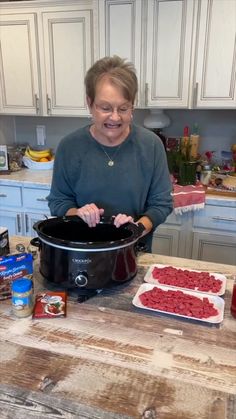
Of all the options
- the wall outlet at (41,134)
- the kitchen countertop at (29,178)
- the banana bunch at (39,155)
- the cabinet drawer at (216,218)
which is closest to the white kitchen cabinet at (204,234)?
the cabinet drawer at (216,218)

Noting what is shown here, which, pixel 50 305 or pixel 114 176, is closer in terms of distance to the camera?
pixel 50 305

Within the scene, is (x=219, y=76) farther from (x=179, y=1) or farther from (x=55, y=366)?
(x=55, y=366)

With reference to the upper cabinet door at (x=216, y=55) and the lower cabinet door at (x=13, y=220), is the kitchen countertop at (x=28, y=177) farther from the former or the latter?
the upper cabinet door at (x=216, y=55)

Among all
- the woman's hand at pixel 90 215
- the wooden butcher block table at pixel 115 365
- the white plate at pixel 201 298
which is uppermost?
the woman's hand at pixel 90 215

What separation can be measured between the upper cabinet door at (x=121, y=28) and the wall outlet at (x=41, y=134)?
3.09 ft

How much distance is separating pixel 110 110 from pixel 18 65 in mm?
1695

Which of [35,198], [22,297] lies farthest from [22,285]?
[35,198]

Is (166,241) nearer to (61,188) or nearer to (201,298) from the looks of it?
(61,188)

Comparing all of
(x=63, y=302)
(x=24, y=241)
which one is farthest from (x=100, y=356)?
(x=24, y=241)

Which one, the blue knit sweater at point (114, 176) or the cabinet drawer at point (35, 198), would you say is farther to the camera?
the cabinet drawer at point (35, 198)

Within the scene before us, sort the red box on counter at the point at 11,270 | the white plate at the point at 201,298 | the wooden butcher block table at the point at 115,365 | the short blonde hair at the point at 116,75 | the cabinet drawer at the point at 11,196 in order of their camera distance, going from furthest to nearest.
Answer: the cabinet drawer at the point at 11,196
the short blonde hair at the point at 116,75
the red box on counter at the point at 11,270
the white plate at the point at 201,298
the wooden butcher block table at the point at 115,365

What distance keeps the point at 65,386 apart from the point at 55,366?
61 mm

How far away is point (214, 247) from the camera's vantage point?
220 centimetres

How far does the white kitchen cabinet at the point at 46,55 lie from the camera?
7.54ft
